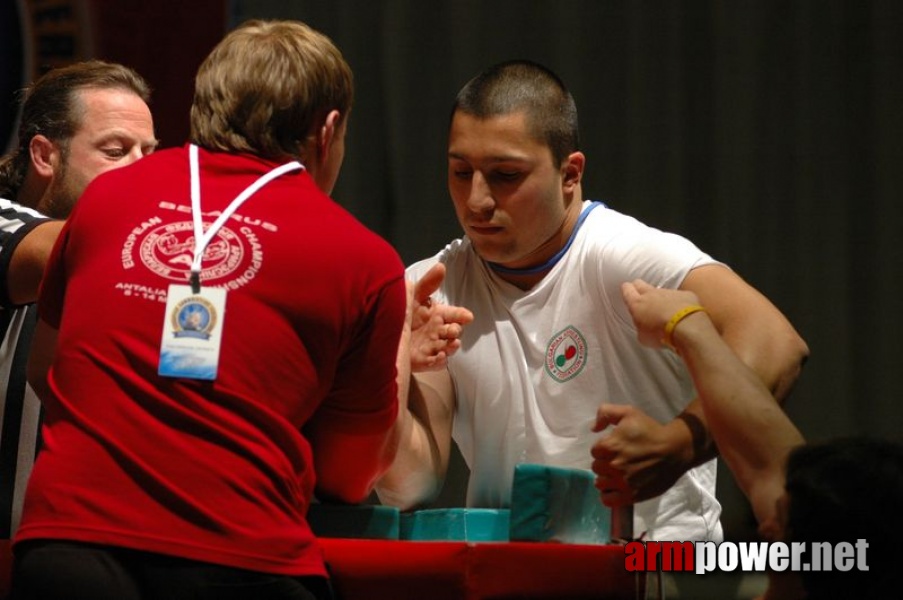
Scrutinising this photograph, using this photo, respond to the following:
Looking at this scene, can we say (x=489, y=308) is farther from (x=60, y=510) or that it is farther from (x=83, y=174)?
(x=60, y=510)

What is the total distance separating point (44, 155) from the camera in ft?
7.64

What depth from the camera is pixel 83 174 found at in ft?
7.59

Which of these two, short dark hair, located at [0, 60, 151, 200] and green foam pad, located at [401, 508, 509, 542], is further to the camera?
short dark hair, located at [0, 60, 151, 200]

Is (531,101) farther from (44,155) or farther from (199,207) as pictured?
(199,207)

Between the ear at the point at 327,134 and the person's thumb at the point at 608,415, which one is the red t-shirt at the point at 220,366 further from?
the person's thumb at the point at 608,415

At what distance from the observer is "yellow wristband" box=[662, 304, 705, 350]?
1.66 metres

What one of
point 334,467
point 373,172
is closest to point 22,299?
point 334,467

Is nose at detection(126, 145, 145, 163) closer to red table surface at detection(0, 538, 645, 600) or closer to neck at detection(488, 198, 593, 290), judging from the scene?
neck at detection(488, 198, 593, 290)

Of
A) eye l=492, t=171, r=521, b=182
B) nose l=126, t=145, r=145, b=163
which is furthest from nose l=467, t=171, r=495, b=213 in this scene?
nose l=126, t=145, r=145, b=163

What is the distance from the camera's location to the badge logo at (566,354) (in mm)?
2326

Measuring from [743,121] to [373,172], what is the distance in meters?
1.10

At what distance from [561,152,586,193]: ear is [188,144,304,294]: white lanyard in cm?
104

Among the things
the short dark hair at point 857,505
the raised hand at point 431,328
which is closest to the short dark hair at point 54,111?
the raised hand at point 431,328

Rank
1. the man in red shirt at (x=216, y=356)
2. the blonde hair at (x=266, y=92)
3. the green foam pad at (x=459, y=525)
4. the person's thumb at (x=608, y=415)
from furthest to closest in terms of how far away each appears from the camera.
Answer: the green foam pad at (x=459, y=525) → the person's thumb at (x=608, y=415) → the blonde hair at (x=266, y=92) → the man in red shirt at (x=216, y=356)
